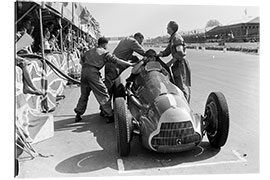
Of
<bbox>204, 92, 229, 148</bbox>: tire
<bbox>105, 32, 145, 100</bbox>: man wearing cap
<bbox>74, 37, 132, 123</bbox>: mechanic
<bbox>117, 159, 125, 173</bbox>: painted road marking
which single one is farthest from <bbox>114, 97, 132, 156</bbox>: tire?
<bbox>105, 32, 145, 100</bbox>: man wearing cap

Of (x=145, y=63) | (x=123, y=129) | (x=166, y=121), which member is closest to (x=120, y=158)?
(x=123, y=129)

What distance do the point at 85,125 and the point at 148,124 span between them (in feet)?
7.33

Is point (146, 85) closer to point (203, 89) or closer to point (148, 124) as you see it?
point (148, 124)

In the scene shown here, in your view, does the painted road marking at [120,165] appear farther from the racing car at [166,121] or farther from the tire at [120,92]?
the tire at [120,92]

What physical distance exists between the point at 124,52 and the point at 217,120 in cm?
269

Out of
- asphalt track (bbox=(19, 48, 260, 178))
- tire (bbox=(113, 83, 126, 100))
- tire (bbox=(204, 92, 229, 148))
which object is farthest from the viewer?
tire (bbox=(113, 83, 126, 100))

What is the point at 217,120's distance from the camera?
4.23 metres

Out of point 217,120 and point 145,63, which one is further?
point 145,63

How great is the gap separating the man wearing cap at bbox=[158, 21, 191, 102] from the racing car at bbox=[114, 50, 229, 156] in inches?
35.8

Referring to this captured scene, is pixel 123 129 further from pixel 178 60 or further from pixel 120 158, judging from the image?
pixel 178 60

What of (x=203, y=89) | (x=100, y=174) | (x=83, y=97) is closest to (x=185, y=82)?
(x=83, y=97)

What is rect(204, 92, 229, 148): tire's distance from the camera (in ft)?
13.5

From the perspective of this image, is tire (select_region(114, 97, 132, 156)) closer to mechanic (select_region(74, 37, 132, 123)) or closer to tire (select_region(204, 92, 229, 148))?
tire (select_region(204, 92, 229, 148))

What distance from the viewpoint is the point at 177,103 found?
4047 mm
